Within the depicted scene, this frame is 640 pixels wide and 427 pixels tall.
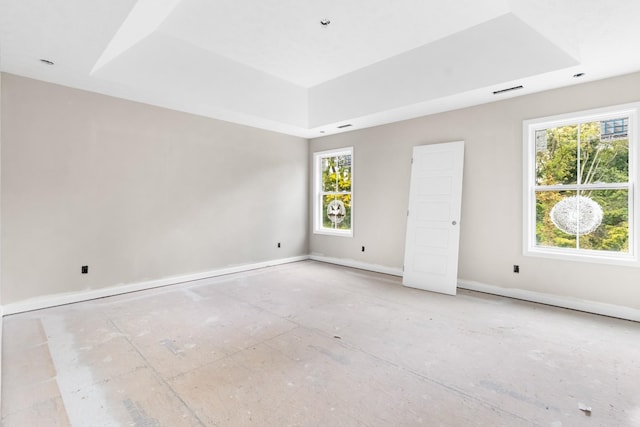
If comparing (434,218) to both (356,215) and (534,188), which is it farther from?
(356,215)

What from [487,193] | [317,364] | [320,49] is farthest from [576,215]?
[320,49]

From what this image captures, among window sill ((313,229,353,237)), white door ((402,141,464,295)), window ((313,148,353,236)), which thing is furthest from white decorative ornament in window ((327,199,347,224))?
white door ((402,141,464,295))

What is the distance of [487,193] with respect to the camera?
13.5ft

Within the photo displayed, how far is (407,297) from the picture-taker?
13.0ft

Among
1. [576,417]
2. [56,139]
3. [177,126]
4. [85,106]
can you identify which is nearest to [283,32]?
[177,126]

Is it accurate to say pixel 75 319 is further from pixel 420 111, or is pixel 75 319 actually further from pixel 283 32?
pixel 420 111

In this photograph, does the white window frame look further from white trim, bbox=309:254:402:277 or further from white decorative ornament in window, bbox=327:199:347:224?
white decorative ornament in window, bbox=327:199:347:224

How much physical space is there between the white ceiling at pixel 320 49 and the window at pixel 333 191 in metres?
1.28

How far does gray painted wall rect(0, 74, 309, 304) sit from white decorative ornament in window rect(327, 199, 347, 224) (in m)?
1.17

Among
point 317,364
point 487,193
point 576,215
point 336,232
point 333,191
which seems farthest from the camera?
point 333,191

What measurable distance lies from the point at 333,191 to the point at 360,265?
158 cm

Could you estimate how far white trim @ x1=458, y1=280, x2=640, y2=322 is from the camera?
3.18 meters

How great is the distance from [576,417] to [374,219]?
149 inches

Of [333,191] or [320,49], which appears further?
[333,191]
